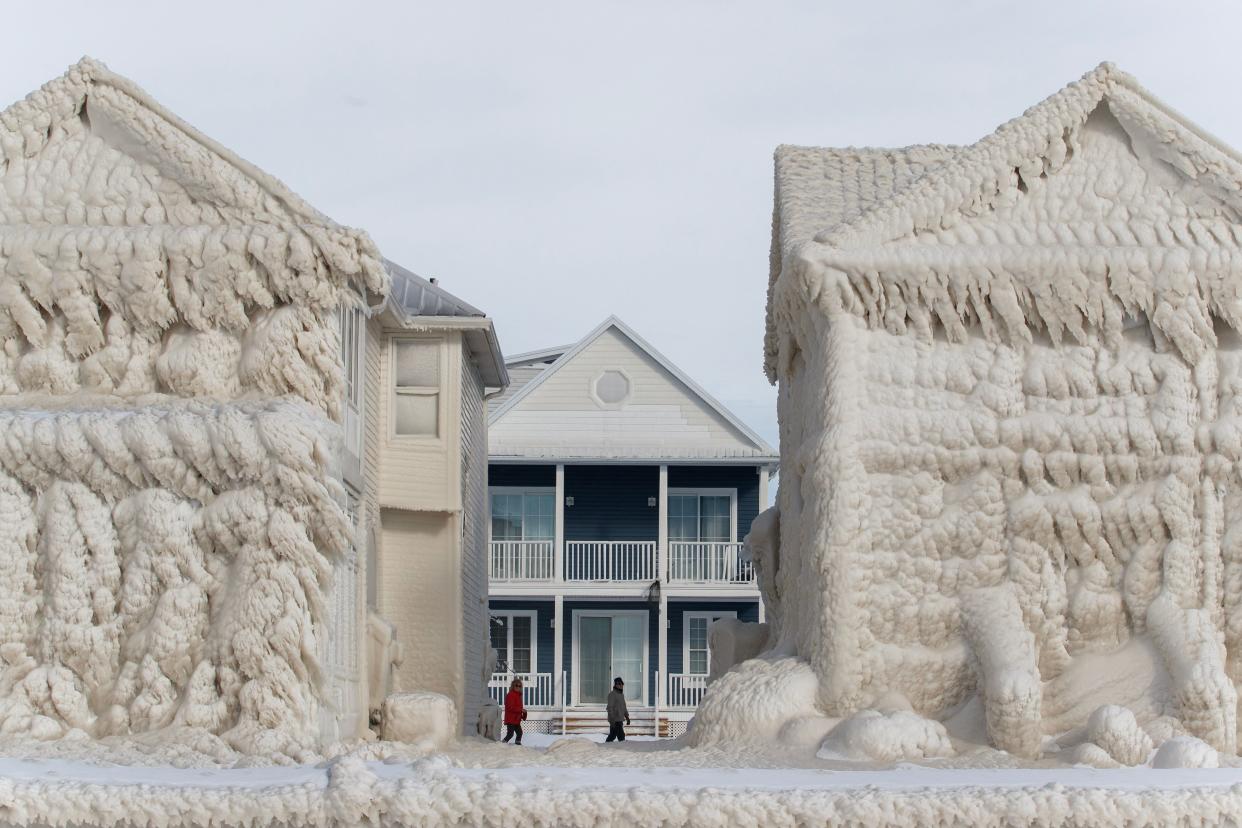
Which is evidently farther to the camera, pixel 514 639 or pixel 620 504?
pixel 620 504

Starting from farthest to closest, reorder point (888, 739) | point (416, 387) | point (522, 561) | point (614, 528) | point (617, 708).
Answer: point (614, 528), point (522, 561), point (617, 708), point (416, 387), point (888, 739)

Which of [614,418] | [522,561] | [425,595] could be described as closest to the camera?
[425,595]

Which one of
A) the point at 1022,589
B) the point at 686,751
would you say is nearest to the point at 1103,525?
the point at 1022,589

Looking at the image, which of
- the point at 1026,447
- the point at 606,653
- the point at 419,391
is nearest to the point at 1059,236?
the point at 1026,447

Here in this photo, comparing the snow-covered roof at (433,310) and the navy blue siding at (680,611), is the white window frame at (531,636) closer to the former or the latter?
the navy blue siding at (680,611)

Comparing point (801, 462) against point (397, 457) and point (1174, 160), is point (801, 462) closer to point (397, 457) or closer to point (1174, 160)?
point (1174, 160)

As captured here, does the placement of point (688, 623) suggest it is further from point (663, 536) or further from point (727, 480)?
point (727, 480)

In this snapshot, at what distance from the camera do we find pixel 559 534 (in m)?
24.3

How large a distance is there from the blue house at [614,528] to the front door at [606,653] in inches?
0.8

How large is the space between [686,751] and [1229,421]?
3.98 meters

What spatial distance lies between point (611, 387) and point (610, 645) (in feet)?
13.1

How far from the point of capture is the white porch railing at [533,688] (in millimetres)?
24297

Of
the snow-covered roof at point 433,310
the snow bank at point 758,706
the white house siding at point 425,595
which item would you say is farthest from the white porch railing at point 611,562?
the snow bank at point 758,706

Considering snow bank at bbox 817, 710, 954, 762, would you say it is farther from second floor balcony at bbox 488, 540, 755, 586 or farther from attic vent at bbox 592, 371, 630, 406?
attic vent at bbox 592, 371, 630, 406
